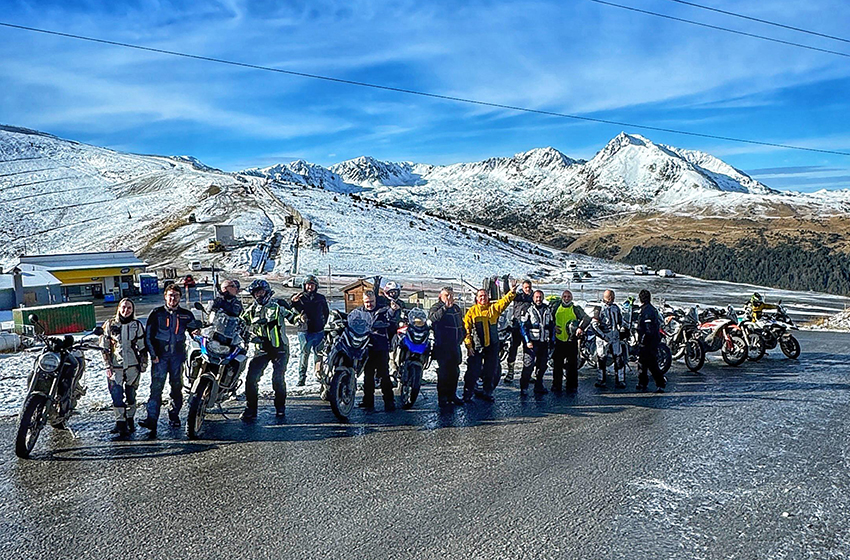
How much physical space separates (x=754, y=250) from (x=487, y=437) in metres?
144

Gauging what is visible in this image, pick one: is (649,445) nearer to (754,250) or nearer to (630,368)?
(630,368)

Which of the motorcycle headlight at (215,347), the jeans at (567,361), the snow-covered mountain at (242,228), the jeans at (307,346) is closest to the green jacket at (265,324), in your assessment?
the motorcycle headlight at (215,347)

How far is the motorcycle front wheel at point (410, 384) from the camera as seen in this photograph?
31.3 feet

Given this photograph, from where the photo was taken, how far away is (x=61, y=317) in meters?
22.2

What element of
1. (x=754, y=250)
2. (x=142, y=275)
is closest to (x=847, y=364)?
(x=142, y=275)

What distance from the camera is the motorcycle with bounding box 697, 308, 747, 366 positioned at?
1318cm

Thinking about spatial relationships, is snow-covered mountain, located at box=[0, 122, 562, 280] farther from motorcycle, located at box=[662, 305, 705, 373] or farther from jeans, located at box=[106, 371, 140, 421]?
jeans, located at box=[106, 371, 140, 421]

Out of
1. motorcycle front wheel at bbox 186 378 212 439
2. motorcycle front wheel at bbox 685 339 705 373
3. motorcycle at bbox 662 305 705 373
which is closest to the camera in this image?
motorcycle front wheel at bbox 186 378 212 439

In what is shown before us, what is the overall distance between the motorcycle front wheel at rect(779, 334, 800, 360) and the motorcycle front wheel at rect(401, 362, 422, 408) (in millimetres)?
9153

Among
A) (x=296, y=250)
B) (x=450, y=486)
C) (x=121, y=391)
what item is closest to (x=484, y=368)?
(x=450, y=486)

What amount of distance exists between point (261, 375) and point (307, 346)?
2297 millimetres

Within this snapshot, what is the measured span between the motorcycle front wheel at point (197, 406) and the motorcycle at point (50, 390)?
4.81ft

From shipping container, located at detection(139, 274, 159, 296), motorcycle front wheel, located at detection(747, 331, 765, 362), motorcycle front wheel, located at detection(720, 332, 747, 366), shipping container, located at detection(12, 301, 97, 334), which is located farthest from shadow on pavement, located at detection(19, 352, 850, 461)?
shipping container, located at detection(139, 274, 159, 296)

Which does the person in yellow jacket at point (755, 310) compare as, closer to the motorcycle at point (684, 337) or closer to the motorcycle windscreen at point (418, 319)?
the motorcycle at point (684, 337)
